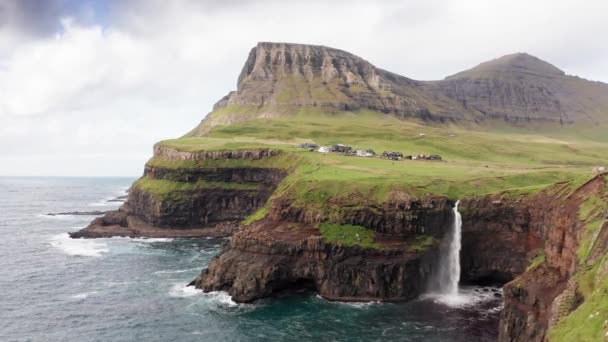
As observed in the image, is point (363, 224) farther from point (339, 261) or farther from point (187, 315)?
point (187, 315)

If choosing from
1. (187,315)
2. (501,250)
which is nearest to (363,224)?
(501,250)

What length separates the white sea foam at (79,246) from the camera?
397 ft

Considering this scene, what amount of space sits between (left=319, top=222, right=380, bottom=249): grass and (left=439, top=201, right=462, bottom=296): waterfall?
13.0 m

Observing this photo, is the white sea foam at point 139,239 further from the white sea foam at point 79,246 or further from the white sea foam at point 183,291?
the white sea foam at point 183,291

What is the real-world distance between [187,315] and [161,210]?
75898 millimetres

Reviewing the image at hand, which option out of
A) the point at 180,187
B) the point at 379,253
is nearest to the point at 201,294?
the point at 379,253

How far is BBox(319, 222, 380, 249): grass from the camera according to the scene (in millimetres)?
86137

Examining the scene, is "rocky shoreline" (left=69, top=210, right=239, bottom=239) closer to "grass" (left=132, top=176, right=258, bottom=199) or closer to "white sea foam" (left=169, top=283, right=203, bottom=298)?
"grass" (left=132, top=176, right=258, bottom=199)

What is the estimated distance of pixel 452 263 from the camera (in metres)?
88.1

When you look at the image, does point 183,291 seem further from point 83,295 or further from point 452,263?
point 452,263

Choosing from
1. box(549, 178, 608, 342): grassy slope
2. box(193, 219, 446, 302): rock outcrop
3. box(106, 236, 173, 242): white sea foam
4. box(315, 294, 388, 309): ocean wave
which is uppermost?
box(549, 178, 608, 342): grassy slope

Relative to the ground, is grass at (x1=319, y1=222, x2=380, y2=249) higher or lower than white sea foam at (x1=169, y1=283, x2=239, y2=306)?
higher

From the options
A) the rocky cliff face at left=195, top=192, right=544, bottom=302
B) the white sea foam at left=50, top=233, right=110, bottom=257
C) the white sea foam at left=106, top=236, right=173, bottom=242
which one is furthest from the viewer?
the white sea foam at left=106, top=236, right=173, bottom=242

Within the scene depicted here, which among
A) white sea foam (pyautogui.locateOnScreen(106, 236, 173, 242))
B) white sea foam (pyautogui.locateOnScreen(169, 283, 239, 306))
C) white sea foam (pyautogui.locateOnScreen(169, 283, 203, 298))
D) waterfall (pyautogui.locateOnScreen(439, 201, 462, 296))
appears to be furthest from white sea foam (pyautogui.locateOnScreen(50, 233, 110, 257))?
waterfall (pyautogui.locateOnScreen(439, 201, 462, 296))
